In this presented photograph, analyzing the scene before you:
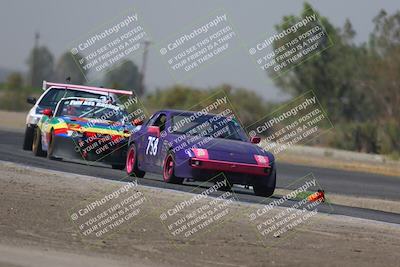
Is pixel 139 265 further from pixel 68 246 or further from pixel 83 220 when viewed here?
pixel 83 220

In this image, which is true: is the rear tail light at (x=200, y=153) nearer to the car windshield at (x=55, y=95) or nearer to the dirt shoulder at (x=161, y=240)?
the dirt shoulder at (x=161, y=240)

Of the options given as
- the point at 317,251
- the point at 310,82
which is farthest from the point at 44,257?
the point at 310,82

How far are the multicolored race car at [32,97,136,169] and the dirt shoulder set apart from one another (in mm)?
4741

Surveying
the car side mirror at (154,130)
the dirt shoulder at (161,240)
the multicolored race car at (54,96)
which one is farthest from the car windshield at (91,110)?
the dirt shoulder at (161,240)

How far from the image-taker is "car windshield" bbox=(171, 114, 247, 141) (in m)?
17.6

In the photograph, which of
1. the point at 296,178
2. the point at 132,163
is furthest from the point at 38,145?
the point at 296,178

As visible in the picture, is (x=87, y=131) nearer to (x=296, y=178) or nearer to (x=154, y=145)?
(x=154, y=145)

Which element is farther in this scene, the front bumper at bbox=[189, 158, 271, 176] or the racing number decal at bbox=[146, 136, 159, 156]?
the racing number decal at bbox=[146, 136, 159, 156]

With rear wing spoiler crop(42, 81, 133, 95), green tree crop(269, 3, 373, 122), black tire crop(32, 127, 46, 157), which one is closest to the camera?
rear wing spoiler crop(42, 81, 133, 95)

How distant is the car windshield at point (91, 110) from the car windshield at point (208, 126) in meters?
3.35

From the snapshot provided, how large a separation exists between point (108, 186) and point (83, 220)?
4.04m

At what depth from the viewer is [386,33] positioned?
69.6m

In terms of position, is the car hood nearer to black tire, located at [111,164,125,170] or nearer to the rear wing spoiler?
black tire, located at [111,164,125,170]


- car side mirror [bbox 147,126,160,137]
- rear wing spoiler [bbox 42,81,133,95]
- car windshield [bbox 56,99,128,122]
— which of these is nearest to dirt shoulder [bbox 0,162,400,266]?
car side mirror [bbox 147,126,160,137]
